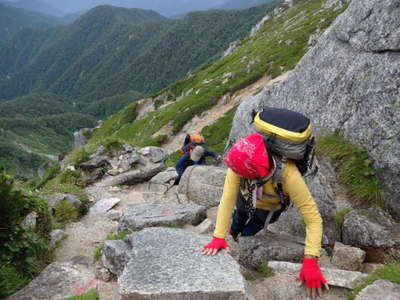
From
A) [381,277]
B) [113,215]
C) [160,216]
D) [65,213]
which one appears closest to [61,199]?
[65,213]

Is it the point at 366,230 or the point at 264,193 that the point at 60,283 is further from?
the point at 366,230

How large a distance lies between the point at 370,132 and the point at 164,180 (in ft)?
31.3

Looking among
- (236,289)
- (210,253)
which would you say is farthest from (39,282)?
(236,289)

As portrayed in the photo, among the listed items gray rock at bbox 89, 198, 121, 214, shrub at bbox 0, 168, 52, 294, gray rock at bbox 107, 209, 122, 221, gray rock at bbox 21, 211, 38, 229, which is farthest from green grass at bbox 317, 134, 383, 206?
gray rock at bbox 89, 198, 121, 214

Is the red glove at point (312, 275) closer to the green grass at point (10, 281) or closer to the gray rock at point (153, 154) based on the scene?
the green grass at point (10, 281)

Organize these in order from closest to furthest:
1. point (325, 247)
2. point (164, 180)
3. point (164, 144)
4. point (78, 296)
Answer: point (78, 296) < point (325, 247) < point (164, 180) < point (164, 144)

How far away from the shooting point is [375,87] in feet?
26.8

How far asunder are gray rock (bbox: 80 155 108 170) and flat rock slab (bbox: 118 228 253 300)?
11.8 metres

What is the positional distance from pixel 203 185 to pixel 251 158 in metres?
6.27

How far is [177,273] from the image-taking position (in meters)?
5.46

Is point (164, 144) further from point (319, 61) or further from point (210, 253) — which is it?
point (210, 253)

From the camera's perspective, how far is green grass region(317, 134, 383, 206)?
7.66 metres

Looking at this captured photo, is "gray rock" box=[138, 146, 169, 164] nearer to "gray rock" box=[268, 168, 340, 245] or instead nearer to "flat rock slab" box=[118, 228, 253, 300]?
"gray rock" box=[268, 168, 340, 245]

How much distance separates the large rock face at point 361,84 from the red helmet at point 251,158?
376cm
